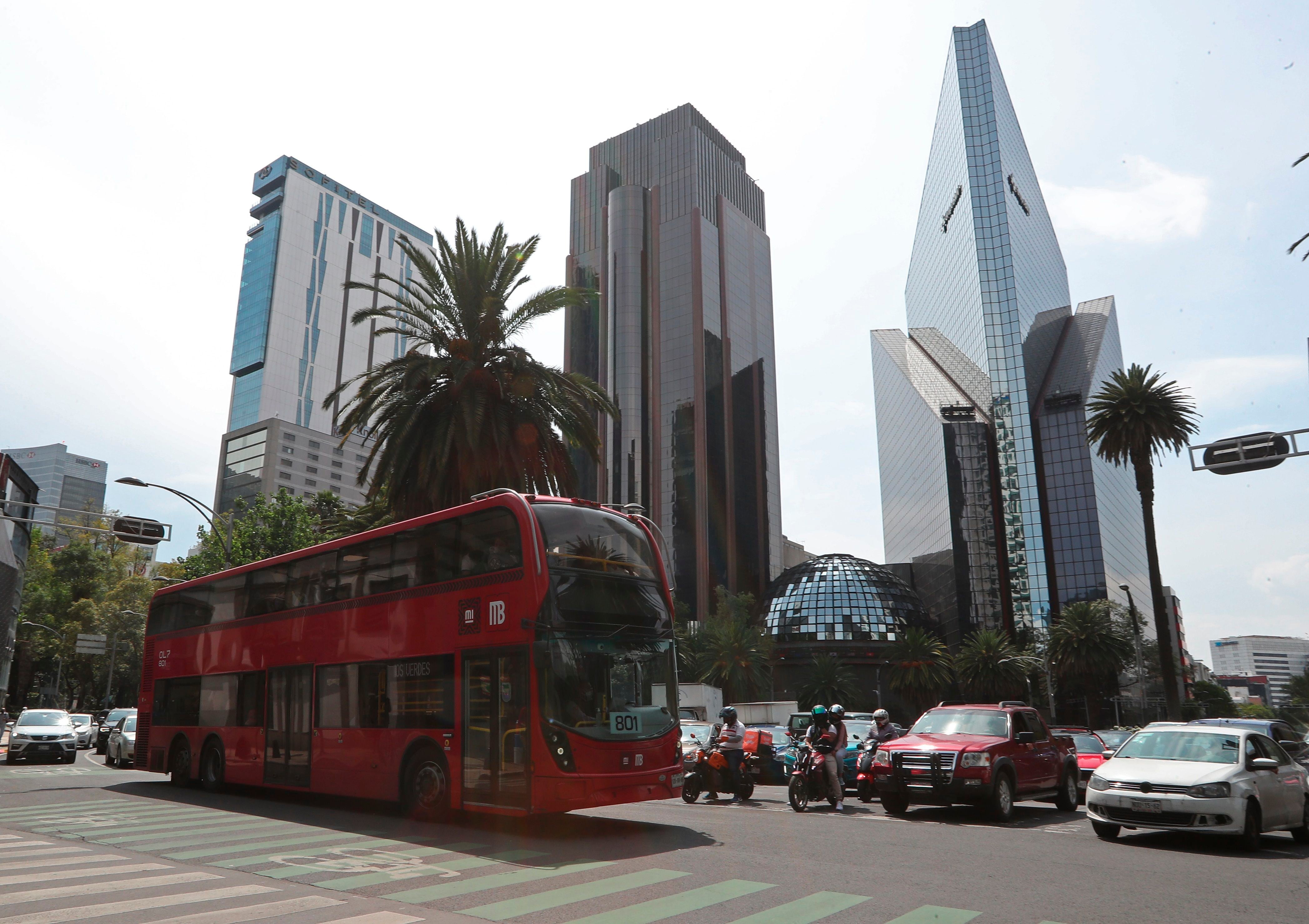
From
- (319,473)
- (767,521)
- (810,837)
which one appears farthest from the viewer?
(319,473)

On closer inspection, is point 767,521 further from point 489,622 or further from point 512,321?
point 489,622

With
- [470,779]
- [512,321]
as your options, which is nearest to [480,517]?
[470,779]

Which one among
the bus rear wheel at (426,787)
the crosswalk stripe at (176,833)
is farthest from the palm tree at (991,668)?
the crosswalk stripe at (176,833)

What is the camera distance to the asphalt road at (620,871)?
679 centimetres

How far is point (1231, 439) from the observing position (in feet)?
63.9

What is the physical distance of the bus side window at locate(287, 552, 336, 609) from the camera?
1520 cm

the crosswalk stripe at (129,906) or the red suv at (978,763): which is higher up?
the red suv at (978,763)

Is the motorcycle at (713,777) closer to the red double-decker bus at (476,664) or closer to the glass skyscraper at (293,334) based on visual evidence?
the red double-decker bus at (476,664)

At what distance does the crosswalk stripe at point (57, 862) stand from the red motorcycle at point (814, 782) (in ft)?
32.6

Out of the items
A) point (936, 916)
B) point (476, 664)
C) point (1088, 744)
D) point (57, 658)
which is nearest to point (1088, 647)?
point (1088, 744)

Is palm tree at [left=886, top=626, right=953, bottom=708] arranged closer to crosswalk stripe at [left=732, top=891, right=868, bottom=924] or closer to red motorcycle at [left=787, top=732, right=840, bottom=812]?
red motorcycle at [left=787, top=732, right=840, bottom=812]

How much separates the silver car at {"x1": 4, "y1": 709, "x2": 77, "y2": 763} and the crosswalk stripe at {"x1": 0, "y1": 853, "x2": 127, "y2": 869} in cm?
2385

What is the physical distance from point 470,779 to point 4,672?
6453cm

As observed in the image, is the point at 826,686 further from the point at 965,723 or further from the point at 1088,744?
the point at 965,723
